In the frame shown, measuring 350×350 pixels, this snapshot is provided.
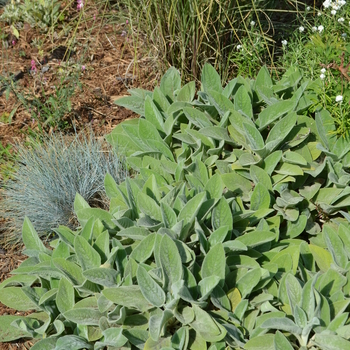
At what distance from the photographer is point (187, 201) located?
238 cm

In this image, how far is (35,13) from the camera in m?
Result: 4.21

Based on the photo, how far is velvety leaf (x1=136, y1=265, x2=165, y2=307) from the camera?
197cm

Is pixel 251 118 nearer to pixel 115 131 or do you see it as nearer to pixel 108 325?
pixel 115 131

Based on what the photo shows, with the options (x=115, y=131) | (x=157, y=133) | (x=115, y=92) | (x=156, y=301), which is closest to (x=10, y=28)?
(x=115, y=92)

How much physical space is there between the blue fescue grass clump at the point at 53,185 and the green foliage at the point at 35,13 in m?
1.57

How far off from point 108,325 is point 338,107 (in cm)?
169

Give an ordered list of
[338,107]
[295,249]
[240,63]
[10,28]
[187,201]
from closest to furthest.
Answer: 1. [295,249]
2. [187,201]
3. [338,107]
4. [240,63]
5. [10,28]

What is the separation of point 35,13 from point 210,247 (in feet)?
9.54

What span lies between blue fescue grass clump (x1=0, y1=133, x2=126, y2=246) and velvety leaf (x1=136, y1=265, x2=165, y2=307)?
3.30 ft

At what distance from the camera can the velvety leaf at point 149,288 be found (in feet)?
6.46

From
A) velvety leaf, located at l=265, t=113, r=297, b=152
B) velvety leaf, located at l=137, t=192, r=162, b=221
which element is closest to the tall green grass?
velvety leaf, located at l=265, t=113, r=297, b=152

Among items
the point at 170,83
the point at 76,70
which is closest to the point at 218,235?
the point at 170,83

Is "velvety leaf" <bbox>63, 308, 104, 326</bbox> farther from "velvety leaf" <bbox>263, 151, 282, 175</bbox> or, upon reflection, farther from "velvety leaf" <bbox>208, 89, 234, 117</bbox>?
"velvety leaf" <bbox>208, 89, 234, 117</bbox>

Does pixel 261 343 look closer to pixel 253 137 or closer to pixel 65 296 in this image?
pixel 65 296
